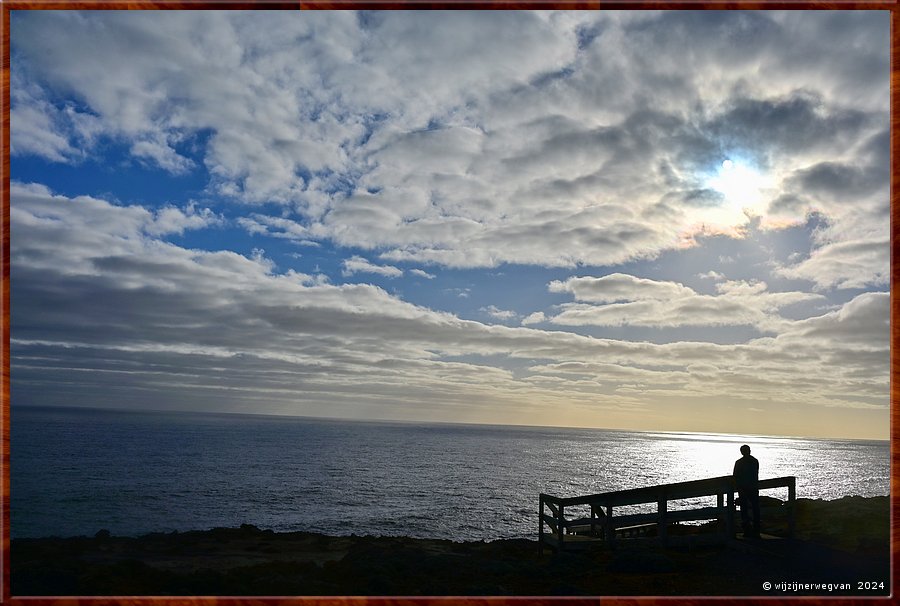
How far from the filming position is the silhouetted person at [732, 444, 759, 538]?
13320 mm

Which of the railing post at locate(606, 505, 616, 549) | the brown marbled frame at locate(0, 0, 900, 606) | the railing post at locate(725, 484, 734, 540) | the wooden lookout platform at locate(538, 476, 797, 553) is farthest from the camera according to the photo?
the railing post at locate(606, 505, 616, 549)

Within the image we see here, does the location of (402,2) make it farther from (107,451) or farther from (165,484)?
(107,451)

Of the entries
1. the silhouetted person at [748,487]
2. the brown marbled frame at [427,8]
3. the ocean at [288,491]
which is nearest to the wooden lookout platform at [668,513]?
the silhouetted person at [748,487]

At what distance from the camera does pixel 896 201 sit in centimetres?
788

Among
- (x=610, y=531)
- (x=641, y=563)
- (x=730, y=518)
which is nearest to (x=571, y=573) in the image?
(x=641, y=563)

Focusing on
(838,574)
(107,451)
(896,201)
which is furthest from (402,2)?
(107,451)

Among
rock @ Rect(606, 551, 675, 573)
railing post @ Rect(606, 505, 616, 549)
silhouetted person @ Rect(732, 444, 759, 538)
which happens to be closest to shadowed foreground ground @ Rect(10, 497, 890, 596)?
rock @ Rect(606, 551, 675, 573)

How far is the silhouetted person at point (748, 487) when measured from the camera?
43.7 feet

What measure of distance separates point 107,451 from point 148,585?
102 meters

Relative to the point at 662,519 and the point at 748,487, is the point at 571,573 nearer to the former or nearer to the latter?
the point at 662,519

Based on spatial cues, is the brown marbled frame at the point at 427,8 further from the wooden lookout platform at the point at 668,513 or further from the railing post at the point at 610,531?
the railing post at the point at 610,531

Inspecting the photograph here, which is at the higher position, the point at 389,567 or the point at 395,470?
the point at 389,567

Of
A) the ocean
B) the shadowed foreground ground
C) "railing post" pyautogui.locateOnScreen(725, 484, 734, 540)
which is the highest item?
"railing post" pyautogui.locateOnScreen(725, 484, 734, 540)

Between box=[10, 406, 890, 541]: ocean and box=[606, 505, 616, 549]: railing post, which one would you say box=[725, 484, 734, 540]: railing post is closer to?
box=[606, 505, 616, 549]: railing post
